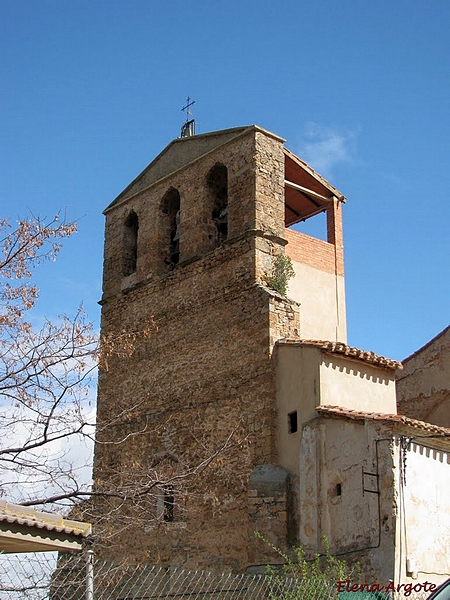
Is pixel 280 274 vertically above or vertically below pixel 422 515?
above

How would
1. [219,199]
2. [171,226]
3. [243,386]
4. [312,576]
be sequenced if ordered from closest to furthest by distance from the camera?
[312,576] → [243,386] → [219,199] → [171,226]

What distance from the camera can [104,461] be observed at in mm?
17734

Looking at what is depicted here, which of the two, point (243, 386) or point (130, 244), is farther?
point (130, 244)

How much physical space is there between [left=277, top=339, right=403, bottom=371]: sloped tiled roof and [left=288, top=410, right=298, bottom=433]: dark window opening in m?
1.18

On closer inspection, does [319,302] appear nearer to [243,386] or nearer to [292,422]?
[243,386]

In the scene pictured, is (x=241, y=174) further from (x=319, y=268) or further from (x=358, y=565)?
(x=358, y=565)

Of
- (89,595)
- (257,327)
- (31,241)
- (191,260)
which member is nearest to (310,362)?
(257,327)

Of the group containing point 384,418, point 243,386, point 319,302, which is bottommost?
point 384,418

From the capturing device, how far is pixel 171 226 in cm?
1875

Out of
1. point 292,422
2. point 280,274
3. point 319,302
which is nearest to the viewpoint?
point 292,422

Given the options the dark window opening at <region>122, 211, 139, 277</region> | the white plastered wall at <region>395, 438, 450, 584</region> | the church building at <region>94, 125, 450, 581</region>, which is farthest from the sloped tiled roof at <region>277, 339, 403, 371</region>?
the dark window opening at <region>122, 211, 139, 277</region>

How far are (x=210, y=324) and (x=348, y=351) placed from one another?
10.8 ft

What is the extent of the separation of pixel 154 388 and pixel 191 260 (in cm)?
277

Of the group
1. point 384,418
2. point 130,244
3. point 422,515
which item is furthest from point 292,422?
point 130,244
